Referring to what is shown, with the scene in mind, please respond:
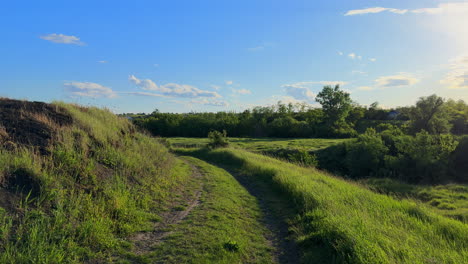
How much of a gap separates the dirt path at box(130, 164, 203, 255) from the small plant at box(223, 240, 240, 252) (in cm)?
150

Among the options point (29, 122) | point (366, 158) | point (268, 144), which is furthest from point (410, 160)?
point (29, 122)

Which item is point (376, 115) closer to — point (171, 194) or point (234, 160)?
point (234, 160)

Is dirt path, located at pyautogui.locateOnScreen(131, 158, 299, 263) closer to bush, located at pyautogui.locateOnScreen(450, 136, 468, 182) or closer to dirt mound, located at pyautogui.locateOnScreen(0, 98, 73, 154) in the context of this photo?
dirt mound, located at pyautogui.locateOnScreen(0, 98, 73, 154)

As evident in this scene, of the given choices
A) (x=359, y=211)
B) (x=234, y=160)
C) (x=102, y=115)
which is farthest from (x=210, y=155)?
(x=359, y=211)

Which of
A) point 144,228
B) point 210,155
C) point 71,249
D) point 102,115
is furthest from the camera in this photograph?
point 210,155

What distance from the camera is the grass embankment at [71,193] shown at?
184 inches

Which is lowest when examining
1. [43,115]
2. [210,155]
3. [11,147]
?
[210,155]

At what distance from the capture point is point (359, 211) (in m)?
7.79

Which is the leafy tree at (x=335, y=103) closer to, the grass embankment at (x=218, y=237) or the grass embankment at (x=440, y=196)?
the grass embankment at (x=440, y=196)

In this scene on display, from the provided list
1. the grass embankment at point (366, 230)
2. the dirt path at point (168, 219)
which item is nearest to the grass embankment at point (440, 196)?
the grass embankment at point (366, 230)

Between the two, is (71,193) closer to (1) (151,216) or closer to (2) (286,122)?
(1) (151,216)

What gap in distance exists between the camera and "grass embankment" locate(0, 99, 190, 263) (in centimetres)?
467

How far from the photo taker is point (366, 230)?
6000 mm

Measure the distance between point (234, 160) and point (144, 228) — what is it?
48.2ft
